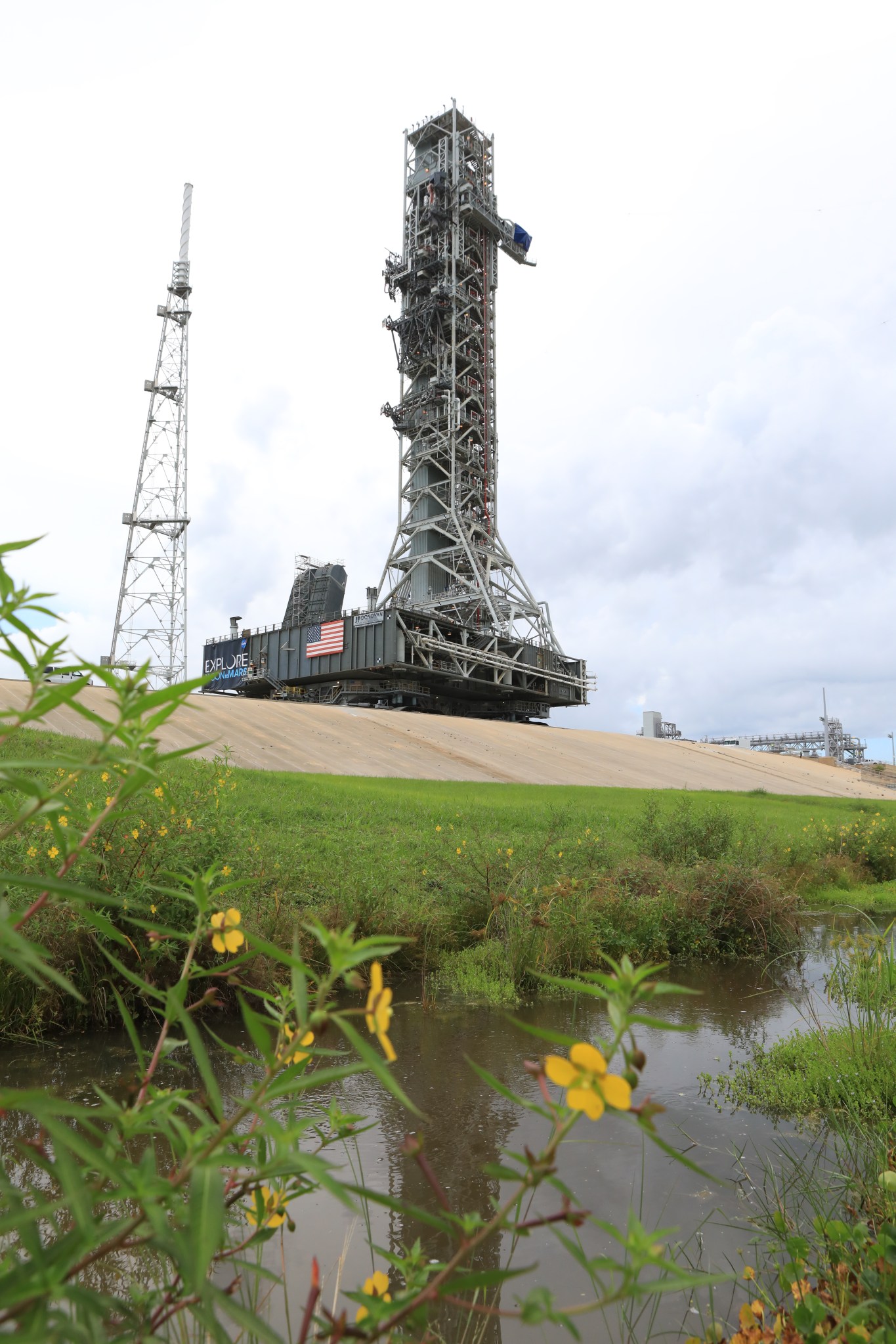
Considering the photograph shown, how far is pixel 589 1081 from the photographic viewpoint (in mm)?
955

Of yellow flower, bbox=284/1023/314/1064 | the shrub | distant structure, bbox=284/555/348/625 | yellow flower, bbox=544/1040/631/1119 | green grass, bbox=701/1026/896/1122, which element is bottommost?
green grass, bbox=701/1026/896/1122

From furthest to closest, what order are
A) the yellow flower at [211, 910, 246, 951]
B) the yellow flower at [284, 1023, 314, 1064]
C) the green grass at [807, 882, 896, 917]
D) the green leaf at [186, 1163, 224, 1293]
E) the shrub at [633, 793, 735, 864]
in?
the shrub at [633, 793, 735, 864] < the green grass at [807, 882, 896, 917] < the yellow flower at [211, 910, 246, 951] < the yellow flower at [284, 1023, 314, 1064] < the green leaf at [186, 1163, 224, 1293]

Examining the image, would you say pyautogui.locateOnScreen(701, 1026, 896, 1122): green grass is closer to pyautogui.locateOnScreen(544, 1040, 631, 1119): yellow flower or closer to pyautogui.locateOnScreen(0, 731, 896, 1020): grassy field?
pyautogui.locateOnScreen(0, 731, 896, 1020): grassy field

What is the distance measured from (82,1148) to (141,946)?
4.40m

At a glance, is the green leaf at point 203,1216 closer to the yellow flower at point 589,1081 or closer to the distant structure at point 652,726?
the yellow flower at point 589,1081

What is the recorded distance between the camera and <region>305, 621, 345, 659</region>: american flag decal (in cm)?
5050

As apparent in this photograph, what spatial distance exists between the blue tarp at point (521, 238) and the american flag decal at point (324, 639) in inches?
1422

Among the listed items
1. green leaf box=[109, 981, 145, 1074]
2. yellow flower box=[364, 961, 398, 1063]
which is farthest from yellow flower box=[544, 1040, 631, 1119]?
green leaf box=[109, 981, 145, 1074]

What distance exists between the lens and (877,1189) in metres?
2.98

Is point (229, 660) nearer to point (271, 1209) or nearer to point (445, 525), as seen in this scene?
point (445, 525)

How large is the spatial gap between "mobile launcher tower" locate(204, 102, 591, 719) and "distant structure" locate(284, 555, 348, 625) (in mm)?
3179

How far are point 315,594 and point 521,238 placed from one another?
110ft

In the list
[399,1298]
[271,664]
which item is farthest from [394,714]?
[399,1298]

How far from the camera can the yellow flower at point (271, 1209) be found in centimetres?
142
